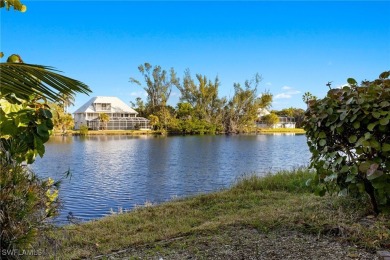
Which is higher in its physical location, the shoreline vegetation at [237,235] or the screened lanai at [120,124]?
the screened lanai at [120,124]

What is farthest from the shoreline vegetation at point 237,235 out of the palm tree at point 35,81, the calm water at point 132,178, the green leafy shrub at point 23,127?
the calm water at point 132,178

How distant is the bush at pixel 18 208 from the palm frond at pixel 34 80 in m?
0.53

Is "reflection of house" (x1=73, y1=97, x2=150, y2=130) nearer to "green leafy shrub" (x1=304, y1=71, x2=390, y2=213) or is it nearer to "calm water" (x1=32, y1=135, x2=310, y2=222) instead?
"calm water" (x1=32, y1=135, x2=310, y2=222)

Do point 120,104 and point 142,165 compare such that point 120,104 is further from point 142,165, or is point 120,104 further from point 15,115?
point 15,115

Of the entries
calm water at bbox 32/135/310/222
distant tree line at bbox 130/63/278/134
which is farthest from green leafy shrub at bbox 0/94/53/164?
distant tree line at bbox 130/63/278/134

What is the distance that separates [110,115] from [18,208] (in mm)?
67389

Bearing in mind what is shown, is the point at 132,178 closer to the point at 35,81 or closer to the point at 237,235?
the point at 237,235

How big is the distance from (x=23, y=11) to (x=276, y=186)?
702cm

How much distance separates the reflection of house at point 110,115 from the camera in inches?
2530

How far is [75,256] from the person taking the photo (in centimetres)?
369

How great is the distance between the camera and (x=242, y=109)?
214 feet

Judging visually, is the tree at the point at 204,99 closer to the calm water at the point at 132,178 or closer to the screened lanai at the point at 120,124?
the screened lanai at the point at 120,124

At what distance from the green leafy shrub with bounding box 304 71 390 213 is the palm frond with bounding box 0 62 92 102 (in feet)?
9.62

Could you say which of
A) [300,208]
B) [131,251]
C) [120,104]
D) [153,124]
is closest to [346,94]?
[300,208]
